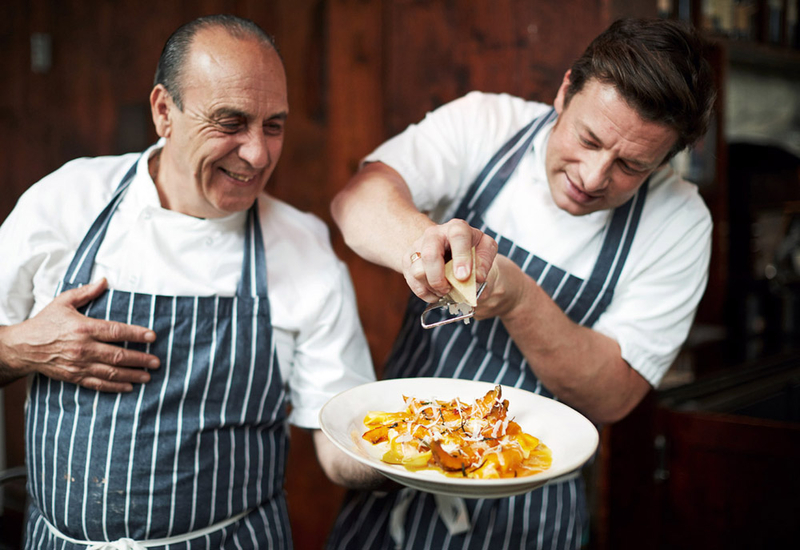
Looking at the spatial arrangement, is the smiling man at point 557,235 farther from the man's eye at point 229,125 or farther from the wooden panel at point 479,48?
the wooden panel at point 479,48

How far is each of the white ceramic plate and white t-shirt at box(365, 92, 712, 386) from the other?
0.45m

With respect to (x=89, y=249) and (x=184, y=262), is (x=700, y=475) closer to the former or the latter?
(x=184, y=262)

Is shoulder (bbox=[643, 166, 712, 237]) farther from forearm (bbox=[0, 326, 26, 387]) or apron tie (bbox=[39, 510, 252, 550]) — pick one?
forearm (bbox=[0, 326, 26, 387])

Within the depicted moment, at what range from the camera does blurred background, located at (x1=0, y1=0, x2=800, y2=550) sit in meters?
2.32

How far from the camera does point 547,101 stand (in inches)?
98.3

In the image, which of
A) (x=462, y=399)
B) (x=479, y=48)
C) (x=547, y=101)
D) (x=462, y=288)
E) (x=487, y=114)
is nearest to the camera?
(x=462, y=288)

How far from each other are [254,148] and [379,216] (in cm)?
30

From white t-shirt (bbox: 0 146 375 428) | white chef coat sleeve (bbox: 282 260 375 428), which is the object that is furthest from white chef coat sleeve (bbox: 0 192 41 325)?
white chef coat sleeve (bbox: 282 260 375 428)

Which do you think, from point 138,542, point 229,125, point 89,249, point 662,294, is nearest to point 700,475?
point 662,294

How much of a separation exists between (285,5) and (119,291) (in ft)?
6.67

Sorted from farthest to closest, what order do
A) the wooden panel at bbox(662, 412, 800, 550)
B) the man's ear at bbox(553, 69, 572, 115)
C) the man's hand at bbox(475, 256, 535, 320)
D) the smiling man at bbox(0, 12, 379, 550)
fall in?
the wooden panel at bbox(662, 412, 800, 550), the man's ear at bbox(553, 69, 572, 115), the smiling man at bbox(0, 12, 379, 550), the man's hand at bbox(475, 256, 535, 320)

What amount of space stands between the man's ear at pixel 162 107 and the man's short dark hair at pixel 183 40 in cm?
1

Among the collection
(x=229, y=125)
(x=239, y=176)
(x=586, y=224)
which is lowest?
(x=586, y=224)

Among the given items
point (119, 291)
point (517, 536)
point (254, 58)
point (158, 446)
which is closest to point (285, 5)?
point (254, 58)
